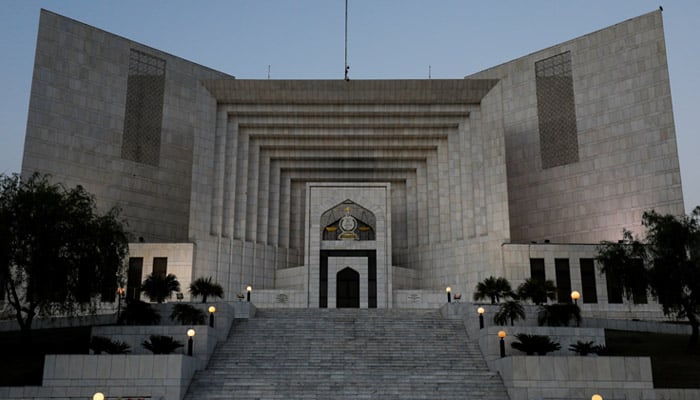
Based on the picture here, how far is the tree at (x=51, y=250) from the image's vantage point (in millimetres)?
25188

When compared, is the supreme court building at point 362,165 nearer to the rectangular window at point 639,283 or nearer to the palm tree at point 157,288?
the palm tree at point 157,288

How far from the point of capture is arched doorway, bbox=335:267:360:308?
129 ft

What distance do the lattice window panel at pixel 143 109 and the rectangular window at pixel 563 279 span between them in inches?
992

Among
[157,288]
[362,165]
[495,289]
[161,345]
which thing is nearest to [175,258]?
[157,288]

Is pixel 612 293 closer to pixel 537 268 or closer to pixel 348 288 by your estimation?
pixel 537 268

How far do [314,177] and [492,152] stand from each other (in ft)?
37.5

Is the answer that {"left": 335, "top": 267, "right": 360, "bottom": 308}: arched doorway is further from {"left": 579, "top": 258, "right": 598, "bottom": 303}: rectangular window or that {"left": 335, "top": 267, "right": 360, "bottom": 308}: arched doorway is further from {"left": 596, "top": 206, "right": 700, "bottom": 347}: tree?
{"left": 596, "top": 206, "right": 700, "bottom": 347}: tree

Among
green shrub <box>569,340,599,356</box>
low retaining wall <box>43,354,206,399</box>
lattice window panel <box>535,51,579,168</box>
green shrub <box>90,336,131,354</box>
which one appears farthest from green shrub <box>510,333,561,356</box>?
lattice window panel <box>535,51,579,168</box>

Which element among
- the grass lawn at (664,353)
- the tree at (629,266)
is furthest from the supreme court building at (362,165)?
the tree at (629,266)

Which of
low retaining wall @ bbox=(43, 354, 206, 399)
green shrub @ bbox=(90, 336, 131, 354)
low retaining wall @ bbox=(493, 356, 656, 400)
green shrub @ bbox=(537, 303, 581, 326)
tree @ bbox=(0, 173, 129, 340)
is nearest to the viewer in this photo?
low retaining wall @ bbox=(43, 354, 206, 399)

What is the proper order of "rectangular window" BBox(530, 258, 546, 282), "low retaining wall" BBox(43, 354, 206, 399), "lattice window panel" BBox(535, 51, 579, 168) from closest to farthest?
1. "low retaining wall" BBox(43, 354, 206, 399)
2. "rectangular window" BBox(530, 258, 546, 282)
3. "lattice window panel" BBox(535, 51, 579, 168)

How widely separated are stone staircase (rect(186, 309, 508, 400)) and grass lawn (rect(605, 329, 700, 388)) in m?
5.51

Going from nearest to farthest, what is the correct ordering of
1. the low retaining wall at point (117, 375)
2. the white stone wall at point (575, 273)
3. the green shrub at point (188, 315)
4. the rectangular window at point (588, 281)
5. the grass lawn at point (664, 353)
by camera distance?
the low retaining wall at point (117, 375), the grass lawn at point (664, 353), the green shrub at point (188, 315), the white stone wall at point (575, 273), the rectangular window at point (588, 281)

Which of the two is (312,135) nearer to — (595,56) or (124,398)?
(595,56)
